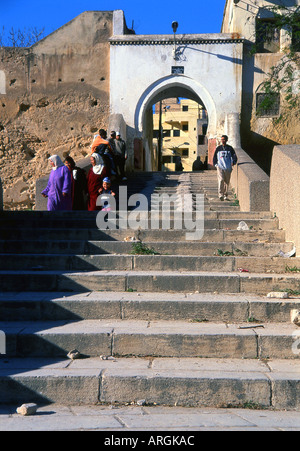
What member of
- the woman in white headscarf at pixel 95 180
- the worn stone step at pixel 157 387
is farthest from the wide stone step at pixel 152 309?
the woman in white headscarf at pixel 95 180

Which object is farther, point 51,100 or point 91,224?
point 51,100

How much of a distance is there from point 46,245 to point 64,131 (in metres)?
11.1

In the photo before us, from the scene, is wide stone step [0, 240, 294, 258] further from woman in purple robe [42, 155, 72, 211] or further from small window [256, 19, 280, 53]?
small window [256, 19, 280, 53]

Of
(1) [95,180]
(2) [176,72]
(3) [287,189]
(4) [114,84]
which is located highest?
(2) [176,72]

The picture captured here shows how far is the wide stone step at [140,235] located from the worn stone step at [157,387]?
3099mm

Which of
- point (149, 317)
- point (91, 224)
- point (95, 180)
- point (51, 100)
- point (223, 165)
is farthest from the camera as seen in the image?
point (51, 100)

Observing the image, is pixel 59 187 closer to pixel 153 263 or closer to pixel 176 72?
pixel 153 263

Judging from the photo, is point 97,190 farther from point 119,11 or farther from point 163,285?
point 119,11

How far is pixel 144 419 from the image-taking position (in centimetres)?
380

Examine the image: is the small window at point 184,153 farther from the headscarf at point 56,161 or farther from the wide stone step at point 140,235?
the wide stone step at point 140,235

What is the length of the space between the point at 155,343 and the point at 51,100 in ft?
45.5

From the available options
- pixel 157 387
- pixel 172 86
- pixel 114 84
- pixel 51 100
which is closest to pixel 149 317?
pixel 157 387

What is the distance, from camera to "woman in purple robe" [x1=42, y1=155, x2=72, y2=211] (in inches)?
338

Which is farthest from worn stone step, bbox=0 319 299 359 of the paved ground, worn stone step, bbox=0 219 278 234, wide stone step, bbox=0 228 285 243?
worn stone step, bbox=0 219 278 234
